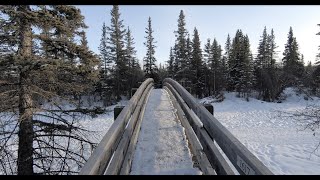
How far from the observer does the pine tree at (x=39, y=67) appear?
30.6 ft

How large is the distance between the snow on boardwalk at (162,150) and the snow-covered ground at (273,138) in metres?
6.81

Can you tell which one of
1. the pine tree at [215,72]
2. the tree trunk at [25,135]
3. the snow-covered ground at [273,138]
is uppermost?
the pine tree at [215,72]

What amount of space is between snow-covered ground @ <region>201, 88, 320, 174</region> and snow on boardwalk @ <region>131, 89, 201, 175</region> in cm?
681

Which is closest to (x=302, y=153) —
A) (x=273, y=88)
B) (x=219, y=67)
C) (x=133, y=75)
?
(x=273, y=88)

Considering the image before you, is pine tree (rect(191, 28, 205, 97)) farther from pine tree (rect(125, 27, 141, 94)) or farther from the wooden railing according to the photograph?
the wooden railing

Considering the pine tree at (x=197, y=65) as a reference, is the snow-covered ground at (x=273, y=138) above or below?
below

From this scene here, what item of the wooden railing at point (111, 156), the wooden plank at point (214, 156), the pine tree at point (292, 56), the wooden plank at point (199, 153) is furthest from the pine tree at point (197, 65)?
the wooden railing at point (111, 156)

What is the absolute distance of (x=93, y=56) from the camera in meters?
11.0

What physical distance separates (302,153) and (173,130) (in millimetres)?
12315

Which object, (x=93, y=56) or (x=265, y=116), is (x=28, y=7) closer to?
(x=93, y=56)

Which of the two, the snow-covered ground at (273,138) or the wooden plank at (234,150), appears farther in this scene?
the snow-covered ground at (273,138)

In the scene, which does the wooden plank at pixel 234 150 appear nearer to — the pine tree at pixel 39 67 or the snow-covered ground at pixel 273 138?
the pine tree at pixel 39 67

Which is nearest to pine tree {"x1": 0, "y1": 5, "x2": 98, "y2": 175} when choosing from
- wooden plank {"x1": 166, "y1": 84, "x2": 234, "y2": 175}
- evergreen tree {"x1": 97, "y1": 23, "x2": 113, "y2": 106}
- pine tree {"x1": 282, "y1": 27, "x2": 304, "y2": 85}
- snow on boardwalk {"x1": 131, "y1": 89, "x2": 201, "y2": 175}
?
snow on boardwalk {"x1": 131, "y1": 89, "x2": 201, "y2": 175}

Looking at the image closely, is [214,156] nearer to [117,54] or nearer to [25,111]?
[25,111]
